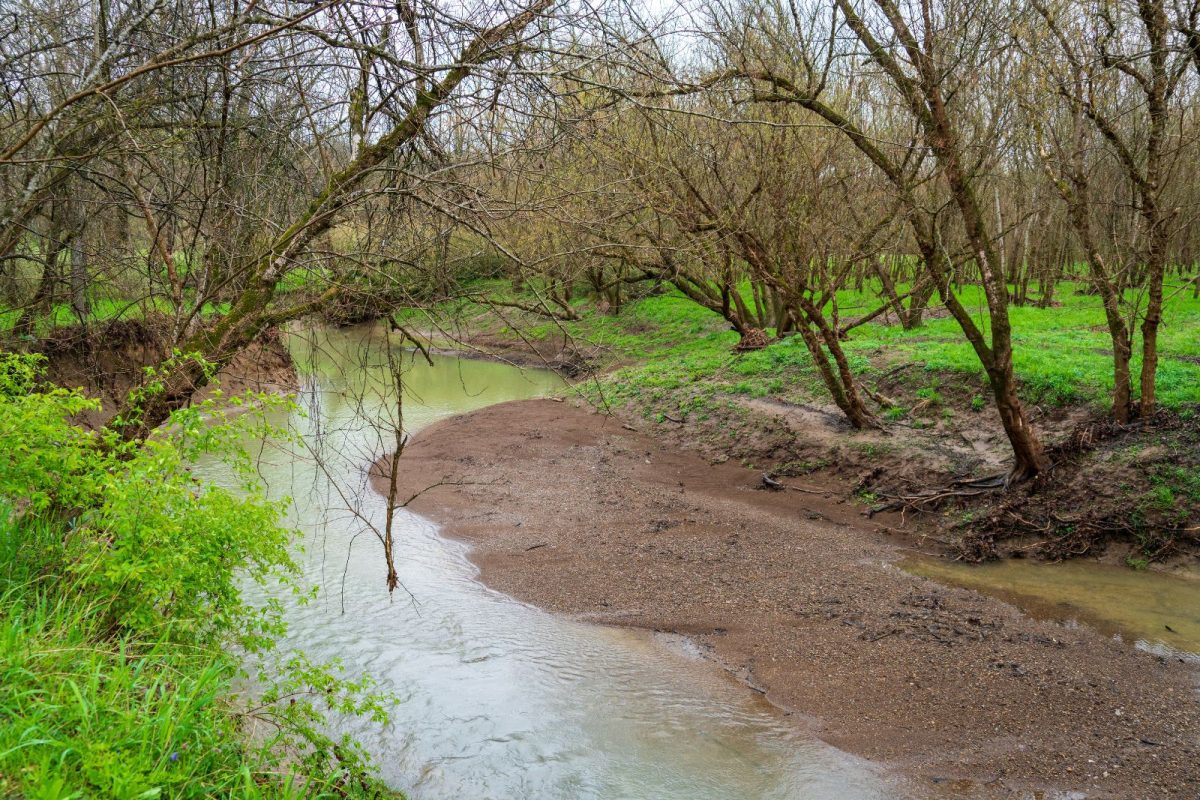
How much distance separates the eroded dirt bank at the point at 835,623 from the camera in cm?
486

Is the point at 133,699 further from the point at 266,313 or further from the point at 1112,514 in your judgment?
the point at 1112,514

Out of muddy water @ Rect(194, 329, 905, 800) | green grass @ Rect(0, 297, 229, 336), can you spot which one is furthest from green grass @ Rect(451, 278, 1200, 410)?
green grass @ Rect(0, 297, 229, 336)

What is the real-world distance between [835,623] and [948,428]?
16.0ft

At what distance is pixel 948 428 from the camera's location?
10.4 meters

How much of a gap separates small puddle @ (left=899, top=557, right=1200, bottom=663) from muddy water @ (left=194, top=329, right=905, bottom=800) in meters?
2.86

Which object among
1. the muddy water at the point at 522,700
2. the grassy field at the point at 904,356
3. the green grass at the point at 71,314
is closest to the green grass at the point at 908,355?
the grassy field at the point at 904,356

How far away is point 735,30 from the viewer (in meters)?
9.50

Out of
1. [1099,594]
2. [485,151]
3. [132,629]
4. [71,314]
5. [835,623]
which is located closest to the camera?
[132,629]

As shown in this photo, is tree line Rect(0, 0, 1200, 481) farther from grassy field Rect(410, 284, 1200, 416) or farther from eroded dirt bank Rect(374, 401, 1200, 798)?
eroded dirt bank Rect(374, 401, 1200, 798)

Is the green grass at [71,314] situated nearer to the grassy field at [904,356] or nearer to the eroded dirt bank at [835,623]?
the grassy field at [904,356]

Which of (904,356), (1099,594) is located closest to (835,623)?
(1099,594)

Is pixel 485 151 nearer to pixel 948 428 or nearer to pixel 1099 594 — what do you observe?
pixel 1099 594

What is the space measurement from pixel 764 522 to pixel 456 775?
526 cm

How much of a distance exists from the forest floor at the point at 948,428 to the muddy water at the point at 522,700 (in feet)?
7.81
